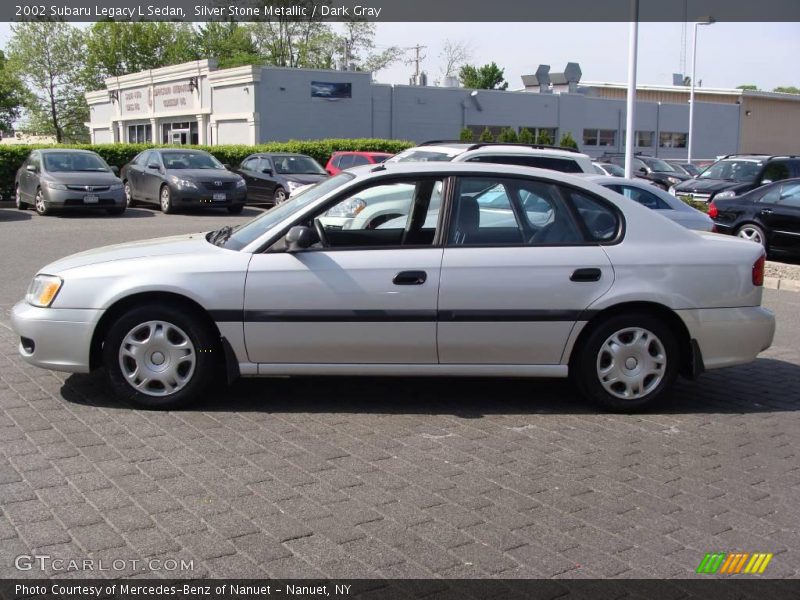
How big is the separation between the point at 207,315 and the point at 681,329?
124 inches

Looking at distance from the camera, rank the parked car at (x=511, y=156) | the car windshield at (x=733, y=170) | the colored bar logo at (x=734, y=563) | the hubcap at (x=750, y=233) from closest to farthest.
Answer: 1. the colored bar logo at (x=734, y=563)
2. the parked car at (x=511, y=156)
3. the hubcap at (x=750, y=233)
4. the car windshield at (x=733, y=170)

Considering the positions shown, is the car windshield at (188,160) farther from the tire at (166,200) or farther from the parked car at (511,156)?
the parked car at (511,156)

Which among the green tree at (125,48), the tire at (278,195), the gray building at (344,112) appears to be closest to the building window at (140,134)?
the gray building at (344,112)

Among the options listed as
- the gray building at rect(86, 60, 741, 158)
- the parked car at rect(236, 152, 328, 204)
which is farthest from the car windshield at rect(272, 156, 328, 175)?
the gray building at rect(86, 60, 741, 158)

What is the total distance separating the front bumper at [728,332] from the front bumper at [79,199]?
1692 centimetres

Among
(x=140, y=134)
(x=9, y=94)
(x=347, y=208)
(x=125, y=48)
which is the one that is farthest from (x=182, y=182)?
(x=125, y=48)

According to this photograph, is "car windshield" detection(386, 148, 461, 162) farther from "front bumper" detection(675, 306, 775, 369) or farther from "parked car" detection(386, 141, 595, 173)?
"front bumper" detection(675, 306, 775, 369)

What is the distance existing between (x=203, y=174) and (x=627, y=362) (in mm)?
17600

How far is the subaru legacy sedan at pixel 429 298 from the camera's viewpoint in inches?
224

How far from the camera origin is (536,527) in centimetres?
412

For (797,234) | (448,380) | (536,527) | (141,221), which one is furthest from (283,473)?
(141,221)

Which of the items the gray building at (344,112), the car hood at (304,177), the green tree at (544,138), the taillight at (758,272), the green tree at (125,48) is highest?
the green tree at (125,48)

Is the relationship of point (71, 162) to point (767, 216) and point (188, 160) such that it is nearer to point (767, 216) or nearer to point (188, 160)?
point (188, 160)

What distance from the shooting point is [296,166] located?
973 inches
